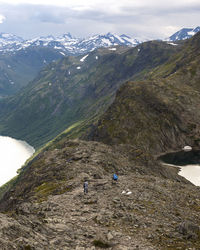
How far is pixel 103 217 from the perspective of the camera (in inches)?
1507

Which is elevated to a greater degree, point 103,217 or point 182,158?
point 103,217

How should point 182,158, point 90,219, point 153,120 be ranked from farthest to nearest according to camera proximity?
point 153,120
point 182,158
point 90,219

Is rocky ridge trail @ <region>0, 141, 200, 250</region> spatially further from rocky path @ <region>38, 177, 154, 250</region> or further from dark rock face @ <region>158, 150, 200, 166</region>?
dark rock face @ <region>158, 150, 200, 166</region>

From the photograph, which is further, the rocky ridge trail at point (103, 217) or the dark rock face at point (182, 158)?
the dark rock face at point (182, 158)

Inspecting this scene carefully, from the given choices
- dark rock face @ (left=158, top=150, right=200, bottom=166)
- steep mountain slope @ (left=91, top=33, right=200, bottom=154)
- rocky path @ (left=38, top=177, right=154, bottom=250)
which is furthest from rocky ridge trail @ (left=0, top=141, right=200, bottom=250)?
steep mountain slope @ (left=91, top=33, right=200, bottom=154)

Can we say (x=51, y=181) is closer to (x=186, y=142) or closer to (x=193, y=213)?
(x=193, y=213)

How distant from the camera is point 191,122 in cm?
16862

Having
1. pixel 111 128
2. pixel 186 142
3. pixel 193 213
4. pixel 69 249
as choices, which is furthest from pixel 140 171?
pixel 186 142

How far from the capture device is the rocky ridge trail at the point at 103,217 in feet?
97.7

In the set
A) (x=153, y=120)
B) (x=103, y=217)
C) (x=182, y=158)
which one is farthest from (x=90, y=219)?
(x=153, y=120)

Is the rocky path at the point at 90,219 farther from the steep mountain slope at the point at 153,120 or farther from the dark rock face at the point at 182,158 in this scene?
the dark rock face at the point at 182,158

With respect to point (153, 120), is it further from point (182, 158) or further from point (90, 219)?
point (90, 219)

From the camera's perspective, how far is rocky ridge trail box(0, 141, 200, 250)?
97.7 ft

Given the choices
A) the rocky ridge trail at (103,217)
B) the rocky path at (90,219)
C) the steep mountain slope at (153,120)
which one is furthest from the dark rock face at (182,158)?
the rocky path at (90,219)
